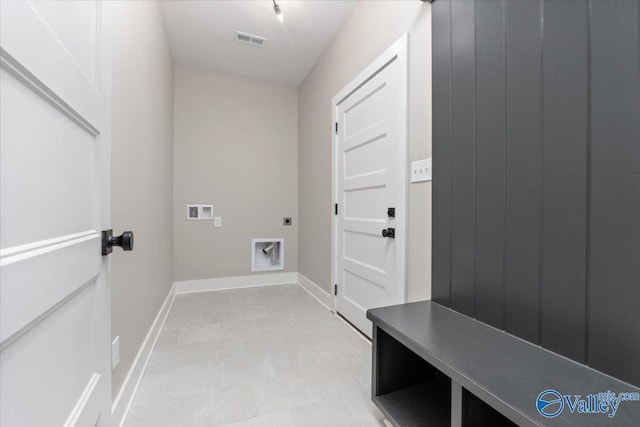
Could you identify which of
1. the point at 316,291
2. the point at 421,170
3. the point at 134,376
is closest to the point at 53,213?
the point at 134,376

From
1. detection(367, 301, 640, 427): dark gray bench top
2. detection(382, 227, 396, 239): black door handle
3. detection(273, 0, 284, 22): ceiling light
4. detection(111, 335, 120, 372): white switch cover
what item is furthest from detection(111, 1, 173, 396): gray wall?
detection(382, 227, 396, 239): black door handle

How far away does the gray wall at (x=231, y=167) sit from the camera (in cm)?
334

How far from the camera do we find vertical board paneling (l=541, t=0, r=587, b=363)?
0.90 m

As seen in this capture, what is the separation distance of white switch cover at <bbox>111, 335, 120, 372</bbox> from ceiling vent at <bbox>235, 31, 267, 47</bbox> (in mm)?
2768

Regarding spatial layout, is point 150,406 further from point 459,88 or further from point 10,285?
point 459,88

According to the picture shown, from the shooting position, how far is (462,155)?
1320mm

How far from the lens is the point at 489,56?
1.20m

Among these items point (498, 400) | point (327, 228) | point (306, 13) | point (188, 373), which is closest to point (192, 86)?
point (306, 13)

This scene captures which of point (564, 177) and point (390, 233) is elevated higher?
point (564, 177)

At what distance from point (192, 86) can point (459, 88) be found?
125 inches

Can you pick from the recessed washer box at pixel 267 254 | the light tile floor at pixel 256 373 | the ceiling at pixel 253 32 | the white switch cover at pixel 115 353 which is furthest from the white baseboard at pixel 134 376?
the ceiling at pixel 253 32

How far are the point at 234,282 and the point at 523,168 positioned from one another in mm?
3292

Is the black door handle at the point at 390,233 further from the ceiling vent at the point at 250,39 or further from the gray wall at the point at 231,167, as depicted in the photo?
the ceiling vent at the point at 250,39

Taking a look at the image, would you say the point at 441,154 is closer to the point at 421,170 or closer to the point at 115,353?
the point at 421,170
